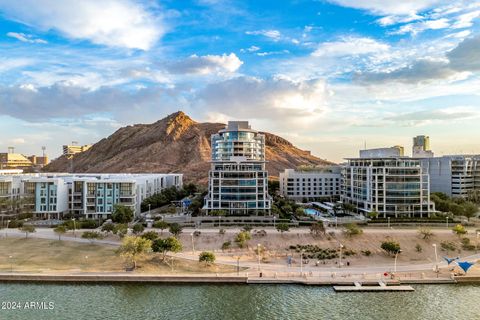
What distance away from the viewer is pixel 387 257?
52.7 meters

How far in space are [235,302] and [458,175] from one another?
91265mm

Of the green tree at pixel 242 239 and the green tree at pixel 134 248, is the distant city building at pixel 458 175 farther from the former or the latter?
the green tree at pixel 134 248

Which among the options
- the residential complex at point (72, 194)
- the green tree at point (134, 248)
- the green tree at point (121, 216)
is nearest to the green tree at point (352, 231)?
the green tree at point (134, 248)

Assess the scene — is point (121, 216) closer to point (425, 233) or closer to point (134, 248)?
point (134, 248)

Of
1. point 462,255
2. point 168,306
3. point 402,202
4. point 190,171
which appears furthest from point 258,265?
point 190,171

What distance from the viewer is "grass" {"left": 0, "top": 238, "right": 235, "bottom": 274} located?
1822 inches

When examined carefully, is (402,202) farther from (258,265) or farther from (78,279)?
(78,279)

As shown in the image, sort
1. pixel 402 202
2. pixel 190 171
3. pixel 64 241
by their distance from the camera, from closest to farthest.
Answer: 1. pixel 64 241
2. pixel 402 202
3. pixel 190 171

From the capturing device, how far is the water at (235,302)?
35531mm

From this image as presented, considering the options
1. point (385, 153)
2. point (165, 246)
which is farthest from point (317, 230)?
point (385, 153)

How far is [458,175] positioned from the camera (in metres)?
104

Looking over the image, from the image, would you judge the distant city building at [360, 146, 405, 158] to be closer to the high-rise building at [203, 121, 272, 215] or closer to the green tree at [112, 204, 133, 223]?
the high-rise building at [203, 121, 272, 215]

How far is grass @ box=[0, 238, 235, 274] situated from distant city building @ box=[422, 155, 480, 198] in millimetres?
84140

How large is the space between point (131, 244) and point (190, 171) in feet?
413
